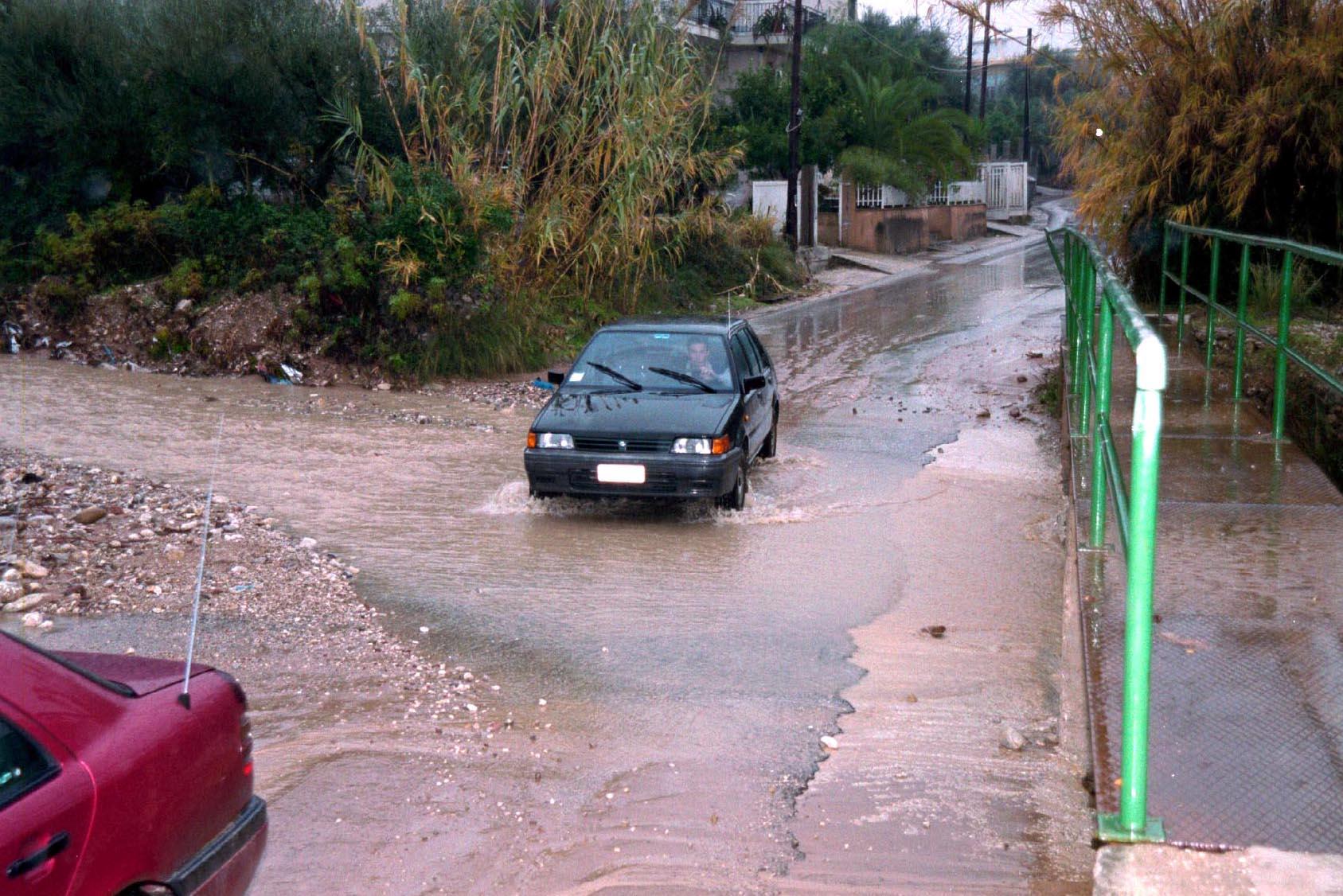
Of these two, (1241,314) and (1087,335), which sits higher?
(1241,314)

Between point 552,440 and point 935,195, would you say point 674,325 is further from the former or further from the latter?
point 935,195

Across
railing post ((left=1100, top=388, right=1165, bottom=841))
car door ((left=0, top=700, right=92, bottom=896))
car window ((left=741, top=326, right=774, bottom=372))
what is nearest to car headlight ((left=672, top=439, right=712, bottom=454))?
car window ((left=741, top=326, right=774, bottom=372))

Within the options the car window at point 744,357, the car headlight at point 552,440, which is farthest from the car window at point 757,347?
the car headlight at point 552,440

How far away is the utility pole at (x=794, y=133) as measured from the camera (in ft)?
98.3

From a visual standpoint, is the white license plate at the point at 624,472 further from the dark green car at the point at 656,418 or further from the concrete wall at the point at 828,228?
the concrete wall at the point at 828,228

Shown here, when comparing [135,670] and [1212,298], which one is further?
[1212,298]

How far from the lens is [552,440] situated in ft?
30.9

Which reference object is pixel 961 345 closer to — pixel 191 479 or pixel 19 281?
pixel 191 479

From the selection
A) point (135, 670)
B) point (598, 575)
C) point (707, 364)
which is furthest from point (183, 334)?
point (135, 670)

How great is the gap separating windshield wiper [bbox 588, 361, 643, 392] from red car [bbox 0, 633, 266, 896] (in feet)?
21.6

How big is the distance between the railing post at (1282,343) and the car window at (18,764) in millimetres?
6694

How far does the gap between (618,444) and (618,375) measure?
117cm

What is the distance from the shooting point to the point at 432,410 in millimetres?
14203

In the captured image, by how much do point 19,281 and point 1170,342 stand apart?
1452 cm
